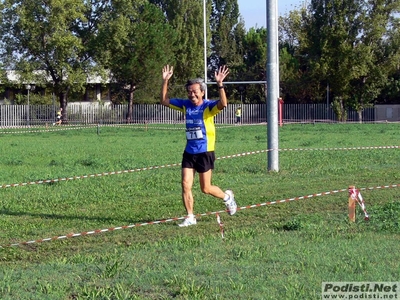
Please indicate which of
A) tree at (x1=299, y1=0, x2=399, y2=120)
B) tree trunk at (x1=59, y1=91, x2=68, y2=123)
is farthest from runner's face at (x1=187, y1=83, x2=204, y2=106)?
tree at (x1=299, y1=0, x2=399, y2=120)

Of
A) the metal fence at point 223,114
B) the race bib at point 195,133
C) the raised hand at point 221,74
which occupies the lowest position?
the race bib at point 195,133

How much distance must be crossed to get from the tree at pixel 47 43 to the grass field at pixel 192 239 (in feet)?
147

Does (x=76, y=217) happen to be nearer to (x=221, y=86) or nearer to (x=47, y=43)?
(x=221, y=86)

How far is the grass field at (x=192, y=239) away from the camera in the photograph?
21.8 ft

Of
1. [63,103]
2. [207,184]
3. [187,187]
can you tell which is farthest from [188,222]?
[63,103]

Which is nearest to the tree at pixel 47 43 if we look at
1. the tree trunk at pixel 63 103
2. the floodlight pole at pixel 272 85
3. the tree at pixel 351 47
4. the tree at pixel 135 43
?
the tree trunk at pixel 63 103

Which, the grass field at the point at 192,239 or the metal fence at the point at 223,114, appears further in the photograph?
the metal fence at the point at 223,114

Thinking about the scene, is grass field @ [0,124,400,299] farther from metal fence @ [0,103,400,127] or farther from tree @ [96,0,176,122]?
metal fence @ [0,103,400,127]

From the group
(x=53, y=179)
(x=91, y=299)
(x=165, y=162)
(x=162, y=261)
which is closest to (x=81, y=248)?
(x=162, y=261)

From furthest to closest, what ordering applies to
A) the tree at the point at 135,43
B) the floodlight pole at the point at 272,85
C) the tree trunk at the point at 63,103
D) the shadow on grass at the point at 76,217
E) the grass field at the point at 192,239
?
the tree trunk at the point at 63,103, the tree at the point at 135,43, the floodlight pole at the point at 272,85, the shadow on grass at the point at 76,217, the grass field at the point at 192,239

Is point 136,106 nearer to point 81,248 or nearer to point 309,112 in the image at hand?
point 309,112

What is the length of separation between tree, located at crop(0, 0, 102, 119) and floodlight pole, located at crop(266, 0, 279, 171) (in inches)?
1765

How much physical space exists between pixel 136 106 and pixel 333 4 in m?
18.9

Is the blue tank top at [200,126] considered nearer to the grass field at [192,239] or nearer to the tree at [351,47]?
the grass field at [192,239]
